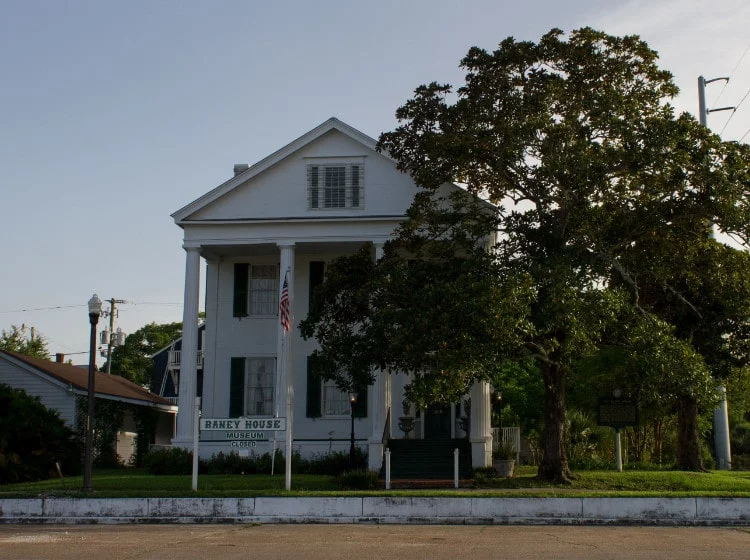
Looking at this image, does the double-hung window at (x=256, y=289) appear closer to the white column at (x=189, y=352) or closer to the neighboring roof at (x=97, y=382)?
the white column at (x=189, y=352)

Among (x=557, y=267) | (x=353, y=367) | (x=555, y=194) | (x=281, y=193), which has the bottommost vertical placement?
(x=353, y=367)

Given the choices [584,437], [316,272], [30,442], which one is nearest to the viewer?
[30,442]

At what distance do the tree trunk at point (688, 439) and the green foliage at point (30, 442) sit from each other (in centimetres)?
1771

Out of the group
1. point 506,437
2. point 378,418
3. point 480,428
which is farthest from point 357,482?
point 506,437

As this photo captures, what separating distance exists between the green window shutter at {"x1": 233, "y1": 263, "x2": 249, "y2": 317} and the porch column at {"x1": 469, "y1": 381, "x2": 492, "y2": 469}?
8.10 meters

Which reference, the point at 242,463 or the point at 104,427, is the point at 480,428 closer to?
the point at 242,463

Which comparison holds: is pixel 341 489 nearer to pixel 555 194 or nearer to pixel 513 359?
pixel 513 359

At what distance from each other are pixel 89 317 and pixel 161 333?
5330 cm

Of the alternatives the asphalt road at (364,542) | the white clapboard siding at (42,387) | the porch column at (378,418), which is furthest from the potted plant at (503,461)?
the white clapboard siding at (42,387)

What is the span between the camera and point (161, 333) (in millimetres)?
71938

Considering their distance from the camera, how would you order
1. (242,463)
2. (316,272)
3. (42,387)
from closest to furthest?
(242,463) → (316,272) → (42,387)

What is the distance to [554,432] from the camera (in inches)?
848

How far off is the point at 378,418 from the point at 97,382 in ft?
45.5

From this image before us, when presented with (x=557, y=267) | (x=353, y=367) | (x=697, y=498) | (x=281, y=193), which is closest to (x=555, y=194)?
(x=557, y=267)
